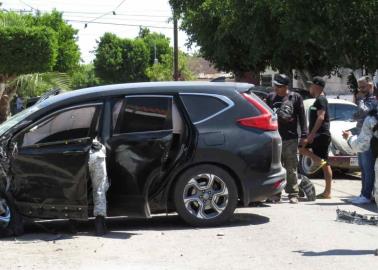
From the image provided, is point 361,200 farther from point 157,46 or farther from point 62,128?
point 157,46

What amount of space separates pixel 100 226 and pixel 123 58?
72.1 metres

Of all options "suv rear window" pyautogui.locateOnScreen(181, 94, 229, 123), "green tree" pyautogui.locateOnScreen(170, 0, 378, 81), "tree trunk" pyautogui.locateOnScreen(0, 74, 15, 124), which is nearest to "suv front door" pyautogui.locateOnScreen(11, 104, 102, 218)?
"suv rear window" pyautogui.locateOnScreen(181, 94, 229, 123)

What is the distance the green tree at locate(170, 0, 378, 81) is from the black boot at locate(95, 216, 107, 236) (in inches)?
472

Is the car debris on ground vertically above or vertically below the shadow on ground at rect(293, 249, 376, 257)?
above

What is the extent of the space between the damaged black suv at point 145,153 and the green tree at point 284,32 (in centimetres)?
1080

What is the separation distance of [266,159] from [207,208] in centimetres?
89

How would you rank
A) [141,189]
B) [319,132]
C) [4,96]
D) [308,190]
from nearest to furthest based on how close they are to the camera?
[141,189] < [308,190] < [319,132] < [4,96]

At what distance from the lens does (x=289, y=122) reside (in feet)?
30.4

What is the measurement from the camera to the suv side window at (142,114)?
7559mm

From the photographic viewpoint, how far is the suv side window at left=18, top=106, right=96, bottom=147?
24.2ft

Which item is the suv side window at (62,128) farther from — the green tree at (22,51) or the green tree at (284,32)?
the green tree at (22,51)

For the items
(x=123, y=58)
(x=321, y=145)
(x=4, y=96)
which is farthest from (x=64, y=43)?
(x=123, y=58)

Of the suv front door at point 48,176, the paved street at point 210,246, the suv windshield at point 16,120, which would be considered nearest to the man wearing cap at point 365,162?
the paved street at point 210,246

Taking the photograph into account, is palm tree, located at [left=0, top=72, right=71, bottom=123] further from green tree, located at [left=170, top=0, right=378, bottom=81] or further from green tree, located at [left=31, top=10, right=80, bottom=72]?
green tree, located at [left=31, top=10, right=80, bottom=72]
